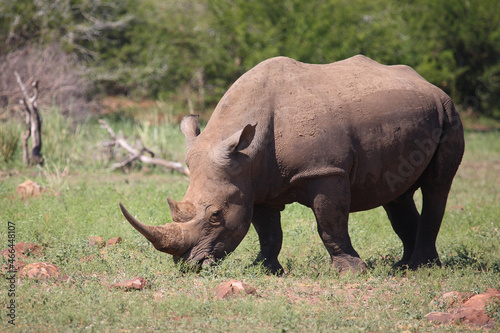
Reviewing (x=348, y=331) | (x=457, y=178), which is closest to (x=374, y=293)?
(x=348, y=331)

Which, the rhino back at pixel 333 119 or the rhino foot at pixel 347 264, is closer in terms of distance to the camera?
the rhino back at pixel 333 119

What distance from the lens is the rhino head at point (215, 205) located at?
5.22m

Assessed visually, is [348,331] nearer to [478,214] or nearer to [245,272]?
[245,272]

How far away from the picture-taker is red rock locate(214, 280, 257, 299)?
4902 mm

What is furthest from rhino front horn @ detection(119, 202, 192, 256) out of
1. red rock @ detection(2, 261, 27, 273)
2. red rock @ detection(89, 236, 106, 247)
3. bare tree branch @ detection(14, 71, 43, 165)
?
bare tree branch @ detection(14, 71, 43, 165)

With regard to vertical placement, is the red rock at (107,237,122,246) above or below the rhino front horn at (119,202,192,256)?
below

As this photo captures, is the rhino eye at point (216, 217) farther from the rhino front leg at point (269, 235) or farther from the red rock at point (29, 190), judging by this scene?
the red rock at point (29, 190)

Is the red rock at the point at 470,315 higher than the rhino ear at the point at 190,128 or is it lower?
lower

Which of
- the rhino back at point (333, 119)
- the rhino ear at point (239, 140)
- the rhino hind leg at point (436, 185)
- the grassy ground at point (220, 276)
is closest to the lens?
the grassy ground at point (220, 276)

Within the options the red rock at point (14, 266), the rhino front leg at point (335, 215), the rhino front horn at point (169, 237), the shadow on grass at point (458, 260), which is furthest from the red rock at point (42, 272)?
the shadow on grass at point (458, 260)

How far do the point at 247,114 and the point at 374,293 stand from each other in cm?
181

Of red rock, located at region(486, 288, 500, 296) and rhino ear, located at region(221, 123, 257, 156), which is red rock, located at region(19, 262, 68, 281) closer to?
rhino ear, located at region(221, 123, 257, 156)

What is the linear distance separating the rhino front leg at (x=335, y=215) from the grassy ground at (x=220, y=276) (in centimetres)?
17

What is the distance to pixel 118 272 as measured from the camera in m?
5.74
